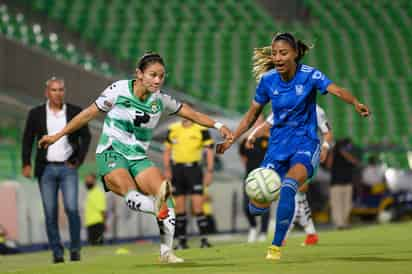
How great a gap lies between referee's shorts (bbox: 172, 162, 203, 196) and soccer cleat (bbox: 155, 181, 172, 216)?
8546 mm

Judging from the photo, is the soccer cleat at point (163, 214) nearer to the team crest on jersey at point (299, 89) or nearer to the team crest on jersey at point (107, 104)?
the team crest on jersey at point (107, 104)

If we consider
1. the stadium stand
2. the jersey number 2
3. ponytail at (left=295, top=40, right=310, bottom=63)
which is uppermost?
the stadium stand

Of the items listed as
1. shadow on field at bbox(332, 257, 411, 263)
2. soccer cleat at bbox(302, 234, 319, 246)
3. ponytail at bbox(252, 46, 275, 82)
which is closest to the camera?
shadow on field at bbox(332, 257, 411, 263)

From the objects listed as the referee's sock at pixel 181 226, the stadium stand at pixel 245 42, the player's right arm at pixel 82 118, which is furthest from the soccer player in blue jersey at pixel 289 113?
the stadium stand at pixel 245 42

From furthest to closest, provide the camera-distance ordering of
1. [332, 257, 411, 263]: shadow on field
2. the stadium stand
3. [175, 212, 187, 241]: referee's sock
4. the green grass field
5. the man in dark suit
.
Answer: the stadium stand < [175, 212, 187, 241]: referee's sock < the man in dark suit < [332, 257, 411, 263]: shadow on field < the green grass field

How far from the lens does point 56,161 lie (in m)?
16.1

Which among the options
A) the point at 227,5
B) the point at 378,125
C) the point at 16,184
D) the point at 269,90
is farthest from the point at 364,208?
the point at 269,90

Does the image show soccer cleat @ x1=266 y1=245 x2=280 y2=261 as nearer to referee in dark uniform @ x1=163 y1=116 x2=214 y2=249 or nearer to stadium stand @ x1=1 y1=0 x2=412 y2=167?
referee in dark uniform @ x1=163 y1=116 x2=214 y2=249

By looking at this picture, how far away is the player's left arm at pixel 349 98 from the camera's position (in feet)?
39.0

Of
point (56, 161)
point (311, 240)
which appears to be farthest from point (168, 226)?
point (311, 240)

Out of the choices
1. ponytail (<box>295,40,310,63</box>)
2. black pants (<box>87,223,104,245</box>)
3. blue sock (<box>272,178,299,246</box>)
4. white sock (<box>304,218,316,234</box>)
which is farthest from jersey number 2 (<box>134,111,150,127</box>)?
black pants (<box>87,223,104,245</box>)

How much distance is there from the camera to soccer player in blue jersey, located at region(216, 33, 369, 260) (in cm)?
1259

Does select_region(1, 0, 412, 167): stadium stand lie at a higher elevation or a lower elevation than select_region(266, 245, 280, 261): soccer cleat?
higher

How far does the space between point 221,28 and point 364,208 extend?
38.6 feet
